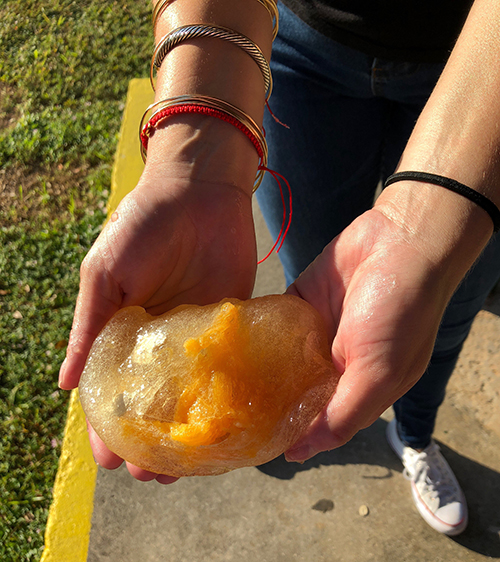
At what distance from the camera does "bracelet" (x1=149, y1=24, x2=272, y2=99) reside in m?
1.66

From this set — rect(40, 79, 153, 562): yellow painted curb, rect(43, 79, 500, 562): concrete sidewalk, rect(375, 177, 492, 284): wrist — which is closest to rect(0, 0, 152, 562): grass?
rect(40, 79, 153, 562): yellow painted curb

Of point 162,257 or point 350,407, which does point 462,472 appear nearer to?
point 350,407

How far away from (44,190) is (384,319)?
3.88 metres

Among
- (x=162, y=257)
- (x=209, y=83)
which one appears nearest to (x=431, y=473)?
(x=162, y=257)

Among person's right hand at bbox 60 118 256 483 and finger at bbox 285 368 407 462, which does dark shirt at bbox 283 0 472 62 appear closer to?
person's right hand at bbox 60 118 256 483

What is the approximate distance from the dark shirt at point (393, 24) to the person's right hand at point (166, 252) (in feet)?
1.65

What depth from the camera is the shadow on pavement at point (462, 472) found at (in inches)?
101

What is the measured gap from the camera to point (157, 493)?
9.13 feet

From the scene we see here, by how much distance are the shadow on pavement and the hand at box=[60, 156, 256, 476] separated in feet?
4.32

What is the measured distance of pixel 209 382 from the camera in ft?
5.06

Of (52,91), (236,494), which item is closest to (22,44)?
(52,91)

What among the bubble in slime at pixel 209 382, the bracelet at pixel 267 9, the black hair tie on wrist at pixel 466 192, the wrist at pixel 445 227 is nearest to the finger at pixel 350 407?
the bubble in slime at pixel 209 382

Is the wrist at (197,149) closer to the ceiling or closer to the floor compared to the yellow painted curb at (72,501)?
closer to the ceiling

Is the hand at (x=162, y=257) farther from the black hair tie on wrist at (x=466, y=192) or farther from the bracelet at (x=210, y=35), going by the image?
the black hair tie on wrist at (x=466, y=192)
